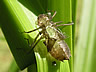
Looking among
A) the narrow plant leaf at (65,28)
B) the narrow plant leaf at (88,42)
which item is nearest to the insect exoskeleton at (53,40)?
the narrow plant leaf at (65,28)

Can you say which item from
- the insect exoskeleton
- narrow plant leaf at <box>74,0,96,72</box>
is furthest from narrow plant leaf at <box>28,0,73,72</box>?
narrow plant leaf at <box>74,0,96,72</box>

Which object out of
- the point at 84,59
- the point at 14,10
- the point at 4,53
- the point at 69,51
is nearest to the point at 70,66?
the point at 69,51

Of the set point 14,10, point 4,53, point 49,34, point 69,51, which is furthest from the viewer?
point 4,53

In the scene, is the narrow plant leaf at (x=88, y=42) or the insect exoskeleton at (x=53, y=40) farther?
the narrow plant leaf at (x=88, y=42)

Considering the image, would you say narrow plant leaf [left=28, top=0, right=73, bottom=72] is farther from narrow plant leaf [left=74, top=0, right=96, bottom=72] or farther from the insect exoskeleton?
narrow plant leaf [left=74, top=0, right=96, bottom=72]

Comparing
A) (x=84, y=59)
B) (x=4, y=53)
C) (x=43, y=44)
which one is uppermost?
(x=43, y=44)

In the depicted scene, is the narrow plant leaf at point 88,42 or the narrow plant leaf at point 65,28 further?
the narrow plant leaf at point 88,42

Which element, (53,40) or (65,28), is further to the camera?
(53,40)

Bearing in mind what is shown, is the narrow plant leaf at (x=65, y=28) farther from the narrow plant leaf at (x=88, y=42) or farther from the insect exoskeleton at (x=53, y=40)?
the narrow plant leaf at (x=88, y=42)

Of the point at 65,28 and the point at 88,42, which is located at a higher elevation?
the point at 65,28

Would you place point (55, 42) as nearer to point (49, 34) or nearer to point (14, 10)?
point (49, 34)

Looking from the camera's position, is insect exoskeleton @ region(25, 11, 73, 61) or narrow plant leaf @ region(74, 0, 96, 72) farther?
narrow plant leaf @ region(74, 0, 96, 72)
